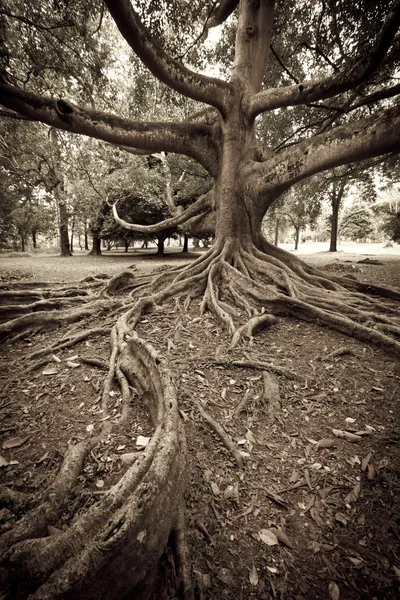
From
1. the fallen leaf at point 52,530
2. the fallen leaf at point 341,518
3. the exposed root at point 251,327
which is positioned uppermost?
the exposed root at point 251,327

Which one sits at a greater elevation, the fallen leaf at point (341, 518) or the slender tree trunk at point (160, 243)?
the slender tree trunk at point (160, 243)

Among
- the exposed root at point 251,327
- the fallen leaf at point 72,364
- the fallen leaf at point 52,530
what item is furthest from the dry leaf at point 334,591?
the fallen leaf at point 72,364

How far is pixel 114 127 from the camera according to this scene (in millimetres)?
4770

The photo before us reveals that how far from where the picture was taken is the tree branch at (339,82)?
9.90ft

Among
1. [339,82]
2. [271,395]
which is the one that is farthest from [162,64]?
[271,395]

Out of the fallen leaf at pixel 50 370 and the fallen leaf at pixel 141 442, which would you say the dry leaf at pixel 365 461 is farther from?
the fallen leaf at pixel 50 370

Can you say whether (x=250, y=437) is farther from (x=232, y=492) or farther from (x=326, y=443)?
(x=326, y=443)

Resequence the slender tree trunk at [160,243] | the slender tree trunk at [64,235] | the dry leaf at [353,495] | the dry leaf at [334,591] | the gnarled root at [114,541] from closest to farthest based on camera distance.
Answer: the gnarled root at [114,541], the dry leaf at [334,591], the dry leaf at [353,495], the slender tree trunk at [64,235], the slender tree trunk at [160,243]

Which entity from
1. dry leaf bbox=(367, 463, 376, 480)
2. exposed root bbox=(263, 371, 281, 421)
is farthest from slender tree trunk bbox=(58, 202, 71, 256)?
dry leaf bbox=(367, 463, 376, 480)

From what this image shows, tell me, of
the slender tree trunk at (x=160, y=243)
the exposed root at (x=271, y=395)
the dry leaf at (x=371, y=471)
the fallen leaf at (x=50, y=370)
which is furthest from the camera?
the slender tree trunk at (x=160, y=243)

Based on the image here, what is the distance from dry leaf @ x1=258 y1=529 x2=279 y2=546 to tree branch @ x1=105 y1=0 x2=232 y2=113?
17.4ft

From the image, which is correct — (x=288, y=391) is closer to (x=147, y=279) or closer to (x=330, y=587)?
(x=330, y=587)

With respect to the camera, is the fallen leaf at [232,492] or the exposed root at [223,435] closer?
the fallen leaf at [232,492]

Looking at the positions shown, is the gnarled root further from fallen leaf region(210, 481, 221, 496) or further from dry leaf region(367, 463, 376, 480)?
dry leaf region(367, 463, 376, 480)
